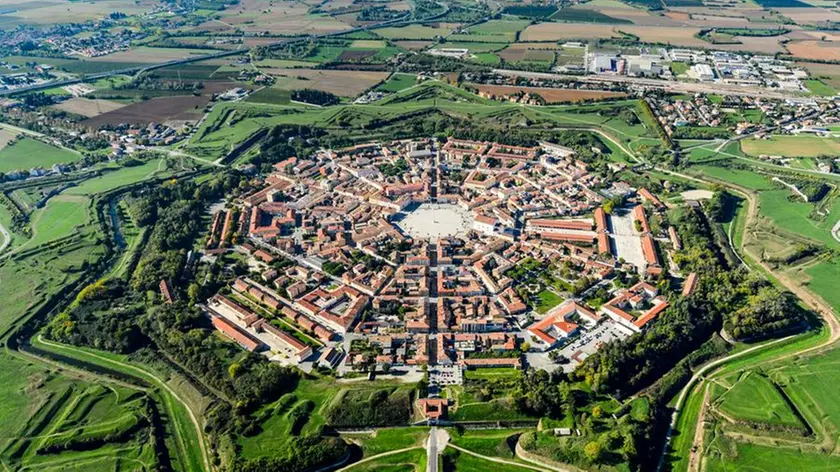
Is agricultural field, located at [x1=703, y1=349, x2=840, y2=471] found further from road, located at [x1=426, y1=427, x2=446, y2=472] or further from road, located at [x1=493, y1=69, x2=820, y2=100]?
road, located at [x1=493, y1=69, x2=820, y2=100]

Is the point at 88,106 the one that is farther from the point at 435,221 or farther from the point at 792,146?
the point at 792,146

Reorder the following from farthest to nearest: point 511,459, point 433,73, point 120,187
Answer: point 433,73, point 120,187, point 511,459

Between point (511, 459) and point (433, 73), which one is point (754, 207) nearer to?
Result: point (511, 459)

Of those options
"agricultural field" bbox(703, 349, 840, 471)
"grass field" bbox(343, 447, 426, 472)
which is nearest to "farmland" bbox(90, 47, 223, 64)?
"grass field" bbox(343, 447, 426, 472)

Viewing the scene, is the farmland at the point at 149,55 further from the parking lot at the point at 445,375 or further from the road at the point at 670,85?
the parking lot at the point at 445,375

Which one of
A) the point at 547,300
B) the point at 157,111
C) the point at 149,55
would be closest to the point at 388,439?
the point at 547,300

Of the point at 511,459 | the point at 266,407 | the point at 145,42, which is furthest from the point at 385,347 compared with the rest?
the point at 145,42

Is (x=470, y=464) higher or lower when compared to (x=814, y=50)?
lower
